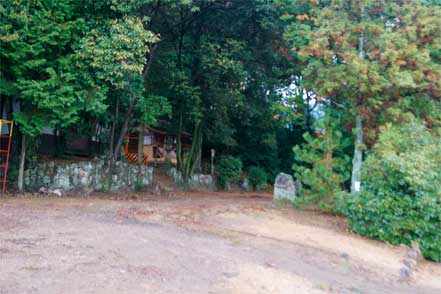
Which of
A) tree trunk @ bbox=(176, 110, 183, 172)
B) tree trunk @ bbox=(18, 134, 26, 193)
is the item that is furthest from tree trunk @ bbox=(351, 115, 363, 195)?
tree trunk @ bbox=(176, 110, 183, 172)

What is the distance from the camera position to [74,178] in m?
17.9

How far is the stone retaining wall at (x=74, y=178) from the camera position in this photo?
672 inches

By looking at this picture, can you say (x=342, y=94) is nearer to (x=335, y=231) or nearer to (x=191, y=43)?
(x=335, y=231)

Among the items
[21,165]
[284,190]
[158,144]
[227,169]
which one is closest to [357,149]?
[284,190]

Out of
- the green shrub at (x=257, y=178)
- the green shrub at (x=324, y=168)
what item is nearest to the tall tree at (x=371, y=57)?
the green shrub at (x=324, y=168)

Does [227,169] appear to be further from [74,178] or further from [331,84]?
[331,84]

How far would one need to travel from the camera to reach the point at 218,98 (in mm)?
21578

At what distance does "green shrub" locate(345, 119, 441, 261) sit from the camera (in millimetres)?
10609

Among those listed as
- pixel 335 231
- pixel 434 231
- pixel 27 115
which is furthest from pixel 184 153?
pixel 434 231

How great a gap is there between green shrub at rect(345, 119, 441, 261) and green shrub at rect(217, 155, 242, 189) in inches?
672

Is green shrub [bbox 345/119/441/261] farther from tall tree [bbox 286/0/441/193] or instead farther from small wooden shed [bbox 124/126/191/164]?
small wooden shed [bbox 124/126/191/164]

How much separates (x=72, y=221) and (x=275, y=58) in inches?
565

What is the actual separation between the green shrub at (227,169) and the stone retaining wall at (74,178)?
29.9ft

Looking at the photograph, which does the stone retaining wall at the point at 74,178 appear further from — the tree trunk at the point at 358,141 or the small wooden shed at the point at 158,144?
the tree trunk at the point at 358,141
